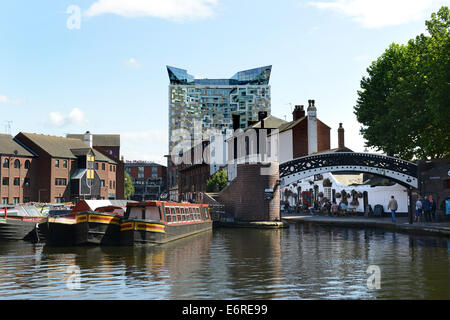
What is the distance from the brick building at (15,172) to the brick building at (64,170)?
431 millimetres

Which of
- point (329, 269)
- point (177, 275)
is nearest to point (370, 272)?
point (329, 269)

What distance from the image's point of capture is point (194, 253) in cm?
2241

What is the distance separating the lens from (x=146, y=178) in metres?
150

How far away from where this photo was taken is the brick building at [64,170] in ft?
212

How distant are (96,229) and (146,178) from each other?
417ft

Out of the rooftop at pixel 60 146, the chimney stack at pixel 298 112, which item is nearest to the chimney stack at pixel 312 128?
the chimney stack at pixel 298 112

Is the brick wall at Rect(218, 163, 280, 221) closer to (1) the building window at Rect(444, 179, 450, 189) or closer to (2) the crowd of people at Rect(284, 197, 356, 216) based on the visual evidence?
(2) the crowd of people at Rect(284, 197, 356, 216)

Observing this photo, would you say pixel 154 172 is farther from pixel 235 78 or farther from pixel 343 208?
pixel 343 208

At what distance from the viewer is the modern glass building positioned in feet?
481

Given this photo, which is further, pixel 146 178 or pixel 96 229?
pixel 146 178

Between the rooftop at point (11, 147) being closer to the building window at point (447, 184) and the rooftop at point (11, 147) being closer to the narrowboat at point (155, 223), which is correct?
the narrowboat at point (155, 223)

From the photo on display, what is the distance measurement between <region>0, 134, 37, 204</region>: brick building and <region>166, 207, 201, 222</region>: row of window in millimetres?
34448

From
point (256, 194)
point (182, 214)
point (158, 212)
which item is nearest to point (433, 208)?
point (256, 194)
